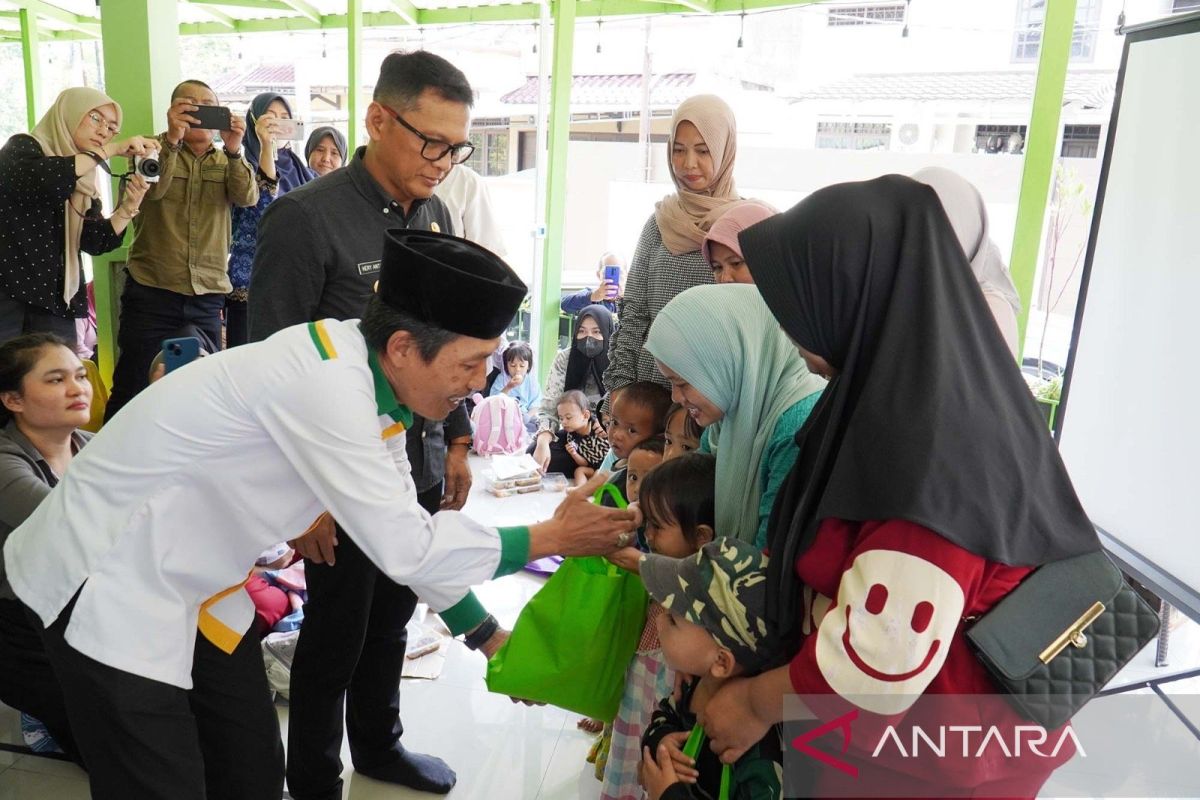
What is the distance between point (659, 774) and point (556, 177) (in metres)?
5.11

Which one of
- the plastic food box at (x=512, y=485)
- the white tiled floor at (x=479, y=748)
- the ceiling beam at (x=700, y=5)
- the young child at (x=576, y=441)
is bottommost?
the plastic food box at (x=512, y=485)

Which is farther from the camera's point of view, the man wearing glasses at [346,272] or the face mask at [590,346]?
the face mask at [590,346]

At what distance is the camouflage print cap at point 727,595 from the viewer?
126cm

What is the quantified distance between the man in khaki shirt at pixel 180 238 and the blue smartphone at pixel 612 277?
8.43 feet

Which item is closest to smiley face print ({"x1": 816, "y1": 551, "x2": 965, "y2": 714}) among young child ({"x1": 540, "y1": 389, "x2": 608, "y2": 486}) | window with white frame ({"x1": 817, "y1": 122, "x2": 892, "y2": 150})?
young child ({"x1": 540, "y1": 389, "x2": 608, "y2": 486})

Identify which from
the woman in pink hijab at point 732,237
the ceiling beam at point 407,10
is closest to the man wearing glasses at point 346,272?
the woman in pink hijab at point 732,237

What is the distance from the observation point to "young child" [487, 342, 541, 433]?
5.57 metres

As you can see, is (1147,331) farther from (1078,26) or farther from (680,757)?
(1078,26)

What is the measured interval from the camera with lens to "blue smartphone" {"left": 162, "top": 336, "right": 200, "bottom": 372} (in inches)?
35.7

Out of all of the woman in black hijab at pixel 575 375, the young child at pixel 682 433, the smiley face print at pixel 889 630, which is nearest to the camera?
the smiley face print at pixel 889 630

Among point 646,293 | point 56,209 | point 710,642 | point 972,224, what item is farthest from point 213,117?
point 710,642

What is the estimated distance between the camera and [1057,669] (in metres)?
1.01

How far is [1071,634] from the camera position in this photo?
1006 mm

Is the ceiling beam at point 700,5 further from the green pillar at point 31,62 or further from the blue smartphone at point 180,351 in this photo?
the green pillar at point 31,62
